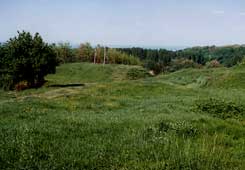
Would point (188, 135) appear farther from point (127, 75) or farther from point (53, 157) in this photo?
point (127, 75)

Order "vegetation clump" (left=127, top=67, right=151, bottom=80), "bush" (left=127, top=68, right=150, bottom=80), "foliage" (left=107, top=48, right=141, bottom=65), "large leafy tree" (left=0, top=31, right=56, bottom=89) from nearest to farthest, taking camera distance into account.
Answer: "large leafy tree" (left=0, top=31, right=56, bottom=89)
"vegetation clump" (left=127, top=67, right=151, bottom=80)
"bush" (left=127, top=68, right=150, bottom=80)
"foliage" (left=107, top=48, right=141, bottom=65)

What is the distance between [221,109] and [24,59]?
36210 mm

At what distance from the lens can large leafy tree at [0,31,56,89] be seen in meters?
53.5

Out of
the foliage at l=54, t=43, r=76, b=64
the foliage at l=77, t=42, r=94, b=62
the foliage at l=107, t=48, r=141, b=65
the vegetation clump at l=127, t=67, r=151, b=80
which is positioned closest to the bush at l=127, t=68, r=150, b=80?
the vegetation clump at l=127, t=67, r=151, b=80

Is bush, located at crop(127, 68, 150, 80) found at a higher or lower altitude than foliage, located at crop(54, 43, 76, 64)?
lower

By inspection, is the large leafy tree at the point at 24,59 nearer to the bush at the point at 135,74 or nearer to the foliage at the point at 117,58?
the bush at the point at 135,74

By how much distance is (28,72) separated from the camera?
182ft

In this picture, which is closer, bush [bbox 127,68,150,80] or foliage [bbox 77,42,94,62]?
bush [bbox 127,68,150,80]

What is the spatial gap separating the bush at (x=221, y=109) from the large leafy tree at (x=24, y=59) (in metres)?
34.1

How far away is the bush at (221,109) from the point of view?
841 inches

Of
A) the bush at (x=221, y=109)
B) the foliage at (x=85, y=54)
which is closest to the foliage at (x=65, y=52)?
the foliage at (x=85, y=54)

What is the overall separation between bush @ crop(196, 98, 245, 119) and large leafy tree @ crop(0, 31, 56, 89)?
112ft

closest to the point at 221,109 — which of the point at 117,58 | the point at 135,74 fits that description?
the point at 135,74

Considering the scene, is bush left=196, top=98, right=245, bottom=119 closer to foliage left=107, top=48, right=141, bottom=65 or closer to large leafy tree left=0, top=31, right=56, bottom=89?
large leafy tree left=0, top=31, right=56, bottom=89
